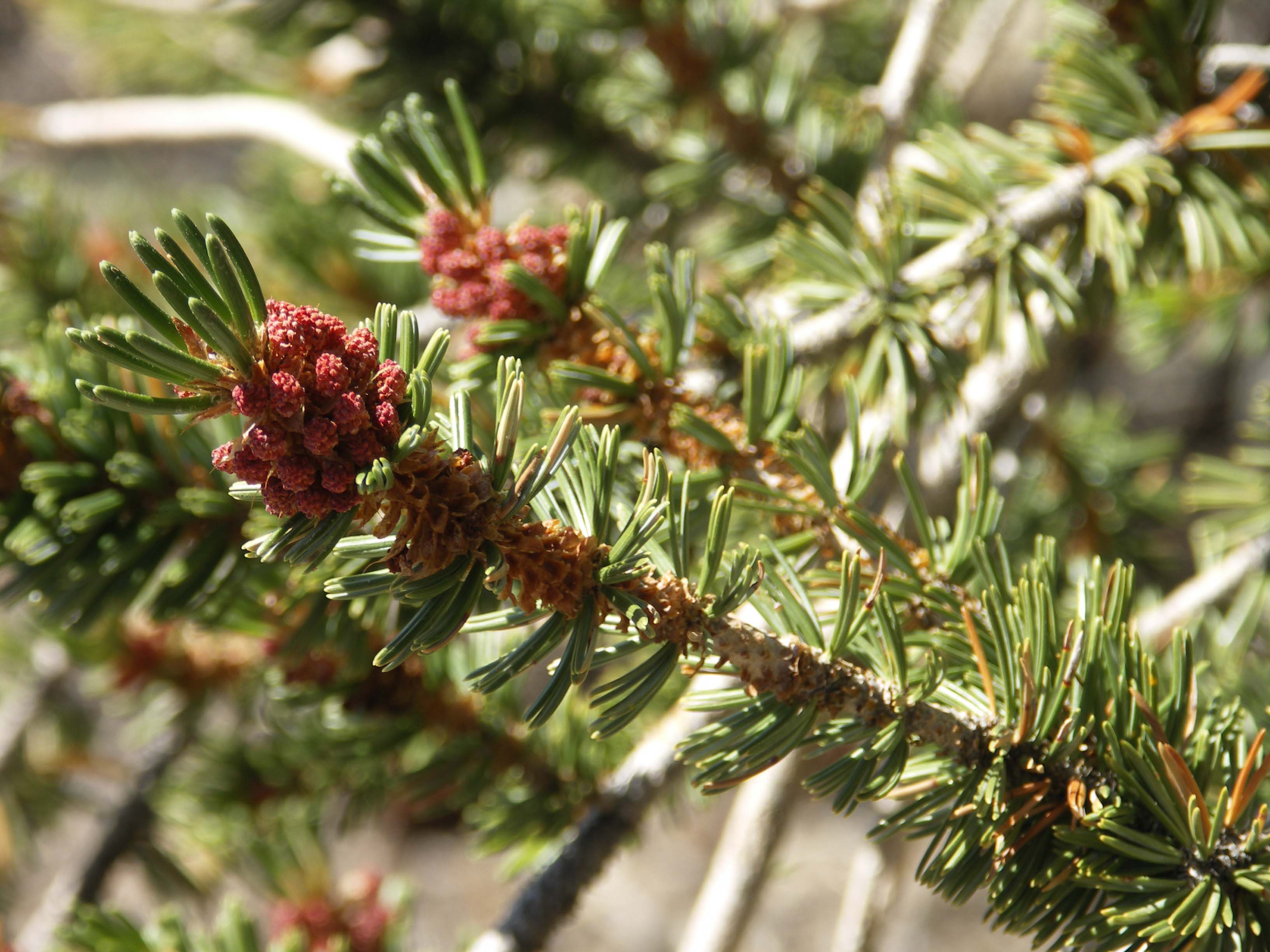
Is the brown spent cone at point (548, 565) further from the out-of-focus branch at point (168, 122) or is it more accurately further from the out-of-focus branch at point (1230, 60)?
the out-of-focus branch at point (168, 122)

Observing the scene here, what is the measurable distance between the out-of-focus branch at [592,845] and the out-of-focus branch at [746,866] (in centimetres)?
9

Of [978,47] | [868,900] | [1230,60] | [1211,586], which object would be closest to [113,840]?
[868,900]

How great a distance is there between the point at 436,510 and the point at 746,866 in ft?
1.50

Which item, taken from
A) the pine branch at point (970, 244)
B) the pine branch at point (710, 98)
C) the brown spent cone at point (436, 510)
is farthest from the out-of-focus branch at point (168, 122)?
the brown spent cone at point (436, 510)

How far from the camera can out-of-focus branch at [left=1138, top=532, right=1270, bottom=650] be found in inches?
25.8

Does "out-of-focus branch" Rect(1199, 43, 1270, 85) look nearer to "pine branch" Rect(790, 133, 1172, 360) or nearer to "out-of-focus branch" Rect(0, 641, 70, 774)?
"pine branch" Rect(790, 133, 1172, 360)

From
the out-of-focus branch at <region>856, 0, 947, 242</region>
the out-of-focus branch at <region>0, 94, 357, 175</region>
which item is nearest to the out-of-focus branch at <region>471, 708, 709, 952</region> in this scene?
the out-of-focus branch at <region>856, 0, 947, 242</region>

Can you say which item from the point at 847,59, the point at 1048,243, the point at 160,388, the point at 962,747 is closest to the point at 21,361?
the point at 160,388

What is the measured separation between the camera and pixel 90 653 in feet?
2.72

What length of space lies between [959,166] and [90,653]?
824 mm

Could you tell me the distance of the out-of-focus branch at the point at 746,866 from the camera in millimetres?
616

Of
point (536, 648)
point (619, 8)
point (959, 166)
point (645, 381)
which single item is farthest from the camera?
point (619, 8)

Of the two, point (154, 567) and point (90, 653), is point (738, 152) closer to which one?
point (154, 567)

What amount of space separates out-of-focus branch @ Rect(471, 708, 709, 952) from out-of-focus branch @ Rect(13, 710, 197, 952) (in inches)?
18.7
